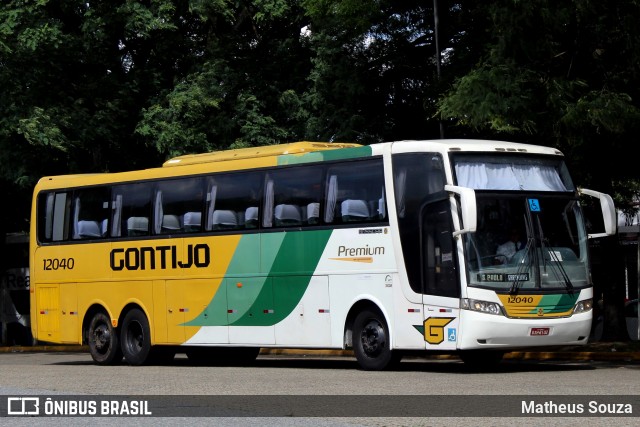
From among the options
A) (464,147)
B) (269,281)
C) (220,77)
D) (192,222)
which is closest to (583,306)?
(464,147)

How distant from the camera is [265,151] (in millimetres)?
24141

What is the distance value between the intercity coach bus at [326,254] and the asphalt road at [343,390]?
730 mm

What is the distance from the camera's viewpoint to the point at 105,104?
33.4 m

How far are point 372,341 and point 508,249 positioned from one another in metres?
2.68

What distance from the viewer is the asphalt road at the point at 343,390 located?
13.4 m

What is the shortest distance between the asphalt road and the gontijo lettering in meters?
1.90

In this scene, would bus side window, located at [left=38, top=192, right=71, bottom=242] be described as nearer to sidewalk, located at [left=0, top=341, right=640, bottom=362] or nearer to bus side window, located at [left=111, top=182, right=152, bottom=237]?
bus side window, located at [left=111, top=182, right=152, bottom=237]

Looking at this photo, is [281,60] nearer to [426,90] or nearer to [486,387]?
[426,90]

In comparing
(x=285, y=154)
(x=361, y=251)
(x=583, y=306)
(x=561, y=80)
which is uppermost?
(x=561, y=80)

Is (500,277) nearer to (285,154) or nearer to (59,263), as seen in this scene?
(285,154)

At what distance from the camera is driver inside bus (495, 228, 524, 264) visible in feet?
67.4

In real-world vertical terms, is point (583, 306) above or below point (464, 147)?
below

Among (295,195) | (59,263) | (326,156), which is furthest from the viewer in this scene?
(59,263)

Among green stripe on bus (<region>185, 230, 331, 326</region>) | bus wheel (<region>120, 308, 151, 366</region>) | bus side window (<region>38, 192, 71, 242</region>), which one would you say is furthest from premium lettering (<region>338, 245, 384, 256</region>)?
bus side window (<region>38, 192, 71, 242</region>)
